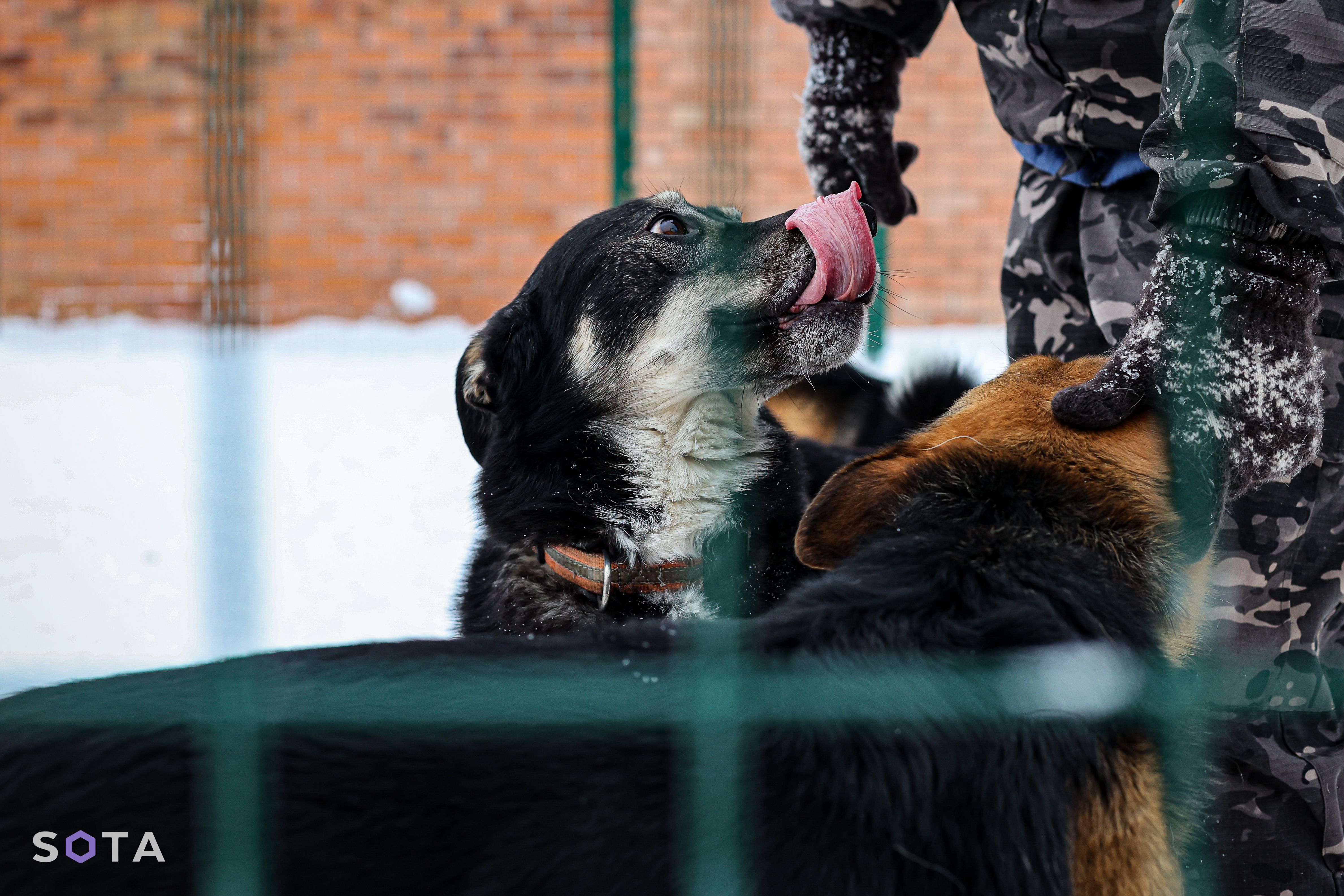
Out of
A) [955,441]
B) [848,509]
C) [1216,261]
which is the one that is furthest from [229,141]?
[1216,261]

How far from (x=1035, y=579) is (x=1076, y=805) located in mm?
295

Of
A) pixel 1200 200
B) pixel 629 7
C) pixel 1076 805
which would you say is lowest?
pixel 1076 805

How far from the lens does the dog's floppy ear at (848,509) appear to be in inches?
65.9

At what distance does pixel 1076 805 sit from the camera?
55.6 inches

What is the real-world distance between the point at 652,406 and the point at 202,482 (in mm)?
3500

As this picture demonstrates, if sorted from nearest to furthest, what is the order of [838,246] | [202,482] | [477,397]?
[838,246] < [477,397] < [202,482]

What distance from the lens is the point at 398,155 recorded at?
6.59 meters

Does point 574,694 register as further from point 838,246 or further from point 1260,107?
point 838,246

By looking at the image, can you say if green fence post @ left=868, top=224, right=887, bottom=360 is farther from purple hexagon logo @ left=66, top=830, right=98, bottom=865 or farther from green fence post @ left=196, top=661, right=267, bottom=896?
purple hexagon logo @ left=66, top=830, right=98, bottom=865

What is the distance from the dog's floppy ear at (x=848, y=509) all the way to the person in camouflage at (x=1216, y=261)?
0.28 metres

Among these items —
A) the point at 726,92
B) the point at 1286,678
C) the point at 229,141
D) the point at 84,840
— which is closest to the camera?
the point at 84,840

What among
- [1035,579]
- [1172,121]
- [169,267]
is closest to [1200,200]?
[1172,121]

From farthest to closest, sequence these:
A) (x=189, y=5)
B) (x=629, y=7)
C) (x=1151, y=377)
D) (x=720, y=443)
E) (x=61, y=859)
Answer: (x=189, y=5) → (x=629, y=7) → (x=720, y=443) → (x=1151, y=377) → (x=61, y=859)

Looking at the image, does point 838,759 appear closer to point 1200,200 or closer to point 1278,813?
point 1200,200
